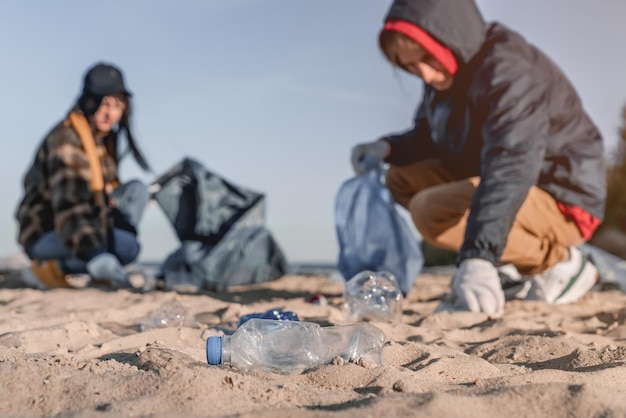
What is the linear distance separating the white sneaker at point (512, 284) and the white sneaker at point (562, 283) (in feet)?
0.10

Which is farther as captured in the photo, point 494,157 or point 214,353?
point 494,157

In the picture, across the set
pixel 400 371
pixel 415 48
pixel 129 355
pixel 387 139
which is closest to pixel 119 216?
pixel 387 139

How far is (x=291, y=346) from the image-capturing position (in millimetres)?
1661

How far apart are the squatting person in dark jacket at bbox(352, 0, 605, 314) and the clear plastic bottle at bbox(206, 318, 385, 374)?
1.13 metres

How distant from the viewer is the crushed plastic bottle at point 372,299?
2.61 meters

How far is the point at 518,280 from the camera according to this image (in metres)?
3.48

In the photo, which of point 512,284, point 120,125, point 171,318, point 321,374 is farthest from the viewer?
point 120,125

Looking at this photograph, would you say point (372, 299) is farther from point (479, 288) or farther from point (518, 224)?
point (518, 224)

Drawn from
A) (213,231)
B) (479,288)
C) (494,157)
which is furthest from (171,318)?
Answer: (213,231)

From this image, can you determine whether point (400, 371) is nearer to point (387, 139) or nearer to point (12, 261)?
point (387, 139)

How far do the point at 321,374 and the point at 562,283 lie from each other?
7.46ft

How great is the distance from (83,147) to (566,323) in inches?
Result: 116

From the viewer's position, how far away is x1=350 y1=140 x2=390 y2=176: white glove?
3508 millimetres

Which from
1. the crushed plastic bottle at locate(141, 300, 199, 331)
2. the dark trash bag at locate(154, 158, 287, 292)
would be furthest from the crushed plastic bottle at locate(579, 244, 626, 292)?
the crushed plastic bottle at locate(141, 300, 199, 331)
